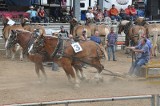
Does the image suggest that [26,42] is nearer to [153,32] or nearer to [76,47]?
[76,47]

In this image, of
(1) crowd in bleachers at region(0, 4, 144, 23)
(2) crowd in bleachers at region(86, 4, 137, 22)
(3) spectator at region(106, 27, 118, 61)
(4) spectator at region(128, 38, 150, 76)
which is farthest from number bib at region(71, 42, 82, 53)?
(2) crowd in bleachers at region(86, 4, 137, 22)

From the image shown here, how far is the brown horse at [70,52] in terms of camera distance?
12930mm

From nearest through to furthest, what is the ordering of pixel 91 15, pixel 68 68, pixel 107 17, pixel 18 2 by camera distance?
pixel 68 68
pixel 91 15
pixel 107 17
pixel 18 2

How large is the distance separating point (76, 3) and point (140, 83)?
11419 millimetres

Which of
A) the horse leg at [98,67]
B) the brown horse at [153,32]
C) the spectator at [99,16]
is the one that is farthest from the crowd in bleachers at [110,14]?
the horse leg at [98,67]

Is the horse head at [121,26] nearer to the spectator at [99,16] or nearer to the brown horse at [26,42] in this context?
the spectator at [99,16]

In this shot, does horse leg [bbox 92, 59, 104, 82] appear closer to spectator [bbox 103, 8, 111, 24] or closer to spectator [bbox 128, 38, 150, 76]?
spectator [bbox 128, 38, 150, 76]

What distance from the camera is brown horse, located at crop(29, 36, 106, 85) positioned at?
1293cm

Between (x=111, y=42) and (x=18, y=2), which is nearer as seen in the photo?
(x=111, y=42)

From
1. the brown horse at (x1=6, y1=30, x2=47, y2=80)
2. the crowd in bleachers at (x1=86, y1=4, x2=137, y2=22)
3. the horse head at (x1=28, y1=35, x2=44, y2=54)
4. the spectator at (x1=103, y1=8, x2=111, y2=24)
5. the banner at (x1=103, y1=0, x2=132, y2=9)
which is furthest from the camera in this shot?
the banner at (x1=103, y1=0, x2=132, y2=9)

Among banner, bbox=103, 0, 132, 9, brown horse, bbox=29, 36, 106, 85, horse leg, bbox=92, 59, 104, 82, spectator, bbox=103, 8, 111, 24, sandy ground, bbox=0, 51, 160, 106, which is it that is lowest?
sandy ground, bbox=0, 51, 160, 106

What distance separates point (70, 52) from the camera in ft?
42.8

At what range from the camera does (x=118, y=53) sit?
22.6m

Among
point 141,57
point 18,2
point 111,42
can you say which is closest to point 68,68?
point 141,57
